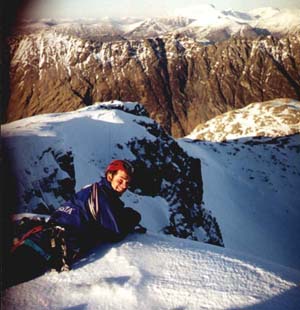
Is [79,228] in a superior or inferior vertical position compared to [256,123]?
superior

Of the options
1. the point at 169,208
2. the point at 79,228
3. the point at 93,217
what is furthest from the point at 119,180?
the point at 169,208

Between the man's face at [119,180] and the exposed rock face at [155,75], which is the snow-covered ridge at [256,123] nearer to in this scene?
the exposed rock face at [155,75]

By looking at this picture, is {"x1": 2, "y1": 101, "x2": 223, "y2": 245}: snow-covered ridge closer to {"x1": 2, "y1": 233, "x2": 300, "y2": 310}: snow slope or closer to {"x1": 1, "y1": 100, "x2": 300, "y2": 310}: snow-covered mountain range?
{"x1": 1, "y1": 100, "x2": 300, "y2": 310}: snow-covered mountain range

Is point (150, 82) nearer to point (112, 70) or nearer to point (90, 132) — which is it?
point (112, 70)

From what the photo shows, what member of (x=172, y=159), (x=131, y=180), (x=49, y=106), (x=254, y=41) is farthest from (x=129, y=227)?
(x=254, y=41)

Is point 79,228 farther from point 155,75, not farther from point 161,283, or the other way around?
point 155,75

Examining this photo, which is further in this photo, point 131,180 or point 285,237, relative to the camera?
point 285,237
